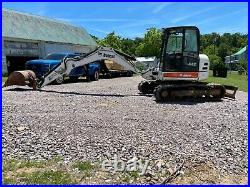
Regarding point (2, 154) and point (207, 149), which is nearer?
point (2, 154)

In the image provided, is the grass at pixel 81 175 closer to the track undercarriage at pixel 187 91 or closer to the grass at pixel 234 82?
the track undercarriage at pixel 187 91

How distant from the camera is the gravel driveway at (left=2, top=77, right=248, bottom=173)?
6.89 metres

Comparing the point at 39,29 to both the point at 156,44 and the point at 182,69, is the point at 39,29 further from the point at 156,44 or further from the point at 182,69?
the point at 156,44

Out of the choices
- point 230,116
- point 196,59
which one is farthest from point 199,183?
point 196,59

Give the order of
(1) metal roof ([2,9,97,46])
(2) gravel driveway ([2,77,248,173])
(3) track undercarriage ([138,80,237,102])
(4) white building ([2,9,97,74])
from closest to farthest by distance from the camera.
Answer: (2) gravel driveway ([2,77,248,173]), (3) track undercarriage ([138,80,237,102]), (4) white building ([2,9,97,74]), (1) metal roof ([2,9,97,46])

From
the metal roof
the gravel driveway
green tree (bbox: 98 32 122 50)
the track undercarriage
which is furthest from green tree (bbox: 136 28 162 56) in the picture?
the gravel driveway

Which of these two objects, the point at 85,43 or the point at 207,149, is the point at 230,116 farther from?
the point at 85,43

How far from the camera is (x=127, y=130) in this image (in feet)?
28.1

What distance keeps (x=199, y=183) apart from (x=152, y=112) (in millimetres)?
5642

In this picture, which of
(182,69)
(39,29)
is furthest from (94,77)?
(39,29)

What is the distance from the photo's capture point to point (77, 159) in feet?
21.4

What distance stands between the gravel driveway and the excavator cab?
215 cm

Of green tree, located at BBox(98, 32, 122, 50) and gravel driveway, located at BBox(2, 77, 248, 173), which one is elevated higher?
green tree, located at BBox(98, 32, 122, 50)

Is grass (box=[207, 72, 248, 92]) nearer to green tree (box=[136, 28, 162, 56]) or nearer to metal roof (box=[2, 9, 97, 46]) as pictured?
metal roof (box=[2, 9, 97, 46])
